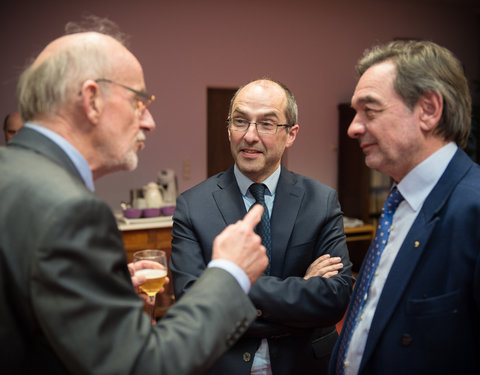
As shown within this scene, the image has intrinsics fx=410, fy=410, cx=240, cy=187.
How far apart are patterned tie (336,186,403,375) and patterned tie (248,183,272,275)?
42 cm

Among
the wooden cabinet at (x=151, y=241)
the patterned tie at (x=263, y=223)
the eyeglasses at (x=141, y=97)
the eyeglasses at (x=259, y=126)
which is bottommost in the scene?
the wooden cabinet at (x=151, y=241)

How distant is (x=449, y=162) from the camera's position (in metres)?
1.18

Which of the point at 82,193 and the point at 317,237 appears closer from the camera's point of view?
the point at 82,193

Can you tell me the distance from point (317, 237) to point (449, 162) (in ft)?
2.26

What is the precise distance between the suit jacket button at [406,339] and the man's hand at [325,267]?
514mm

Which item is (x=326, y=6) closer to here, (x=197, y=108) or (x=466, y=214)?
(x=197, y=108)

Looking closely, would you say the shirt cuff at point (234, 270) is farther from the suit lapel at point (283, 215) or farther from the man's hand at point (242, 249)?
the suit lapel at point (283, 215)

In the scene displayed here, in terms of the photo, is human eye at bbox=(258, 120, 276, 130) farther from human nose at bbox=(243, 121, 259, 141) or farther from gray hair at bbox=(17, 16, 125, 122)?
gray hair at bbox=(17, 16, 125, 122)

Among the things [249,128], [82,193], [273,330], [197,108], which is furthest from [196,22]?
[82,193]

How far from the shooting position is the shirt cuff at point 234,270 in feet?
3.24

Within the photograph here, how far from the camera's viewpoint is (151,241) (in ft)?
13.1

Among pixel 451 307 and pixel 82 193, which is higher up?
pixel 82 193

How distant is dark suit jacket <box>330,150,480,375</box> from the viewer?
3.40 feet

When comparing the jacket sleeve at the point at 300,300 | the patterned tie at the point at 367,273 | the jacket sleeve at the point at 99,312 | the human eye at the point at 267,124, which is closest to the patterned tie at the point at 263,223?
the jacket sleeve at the point at 300,300
